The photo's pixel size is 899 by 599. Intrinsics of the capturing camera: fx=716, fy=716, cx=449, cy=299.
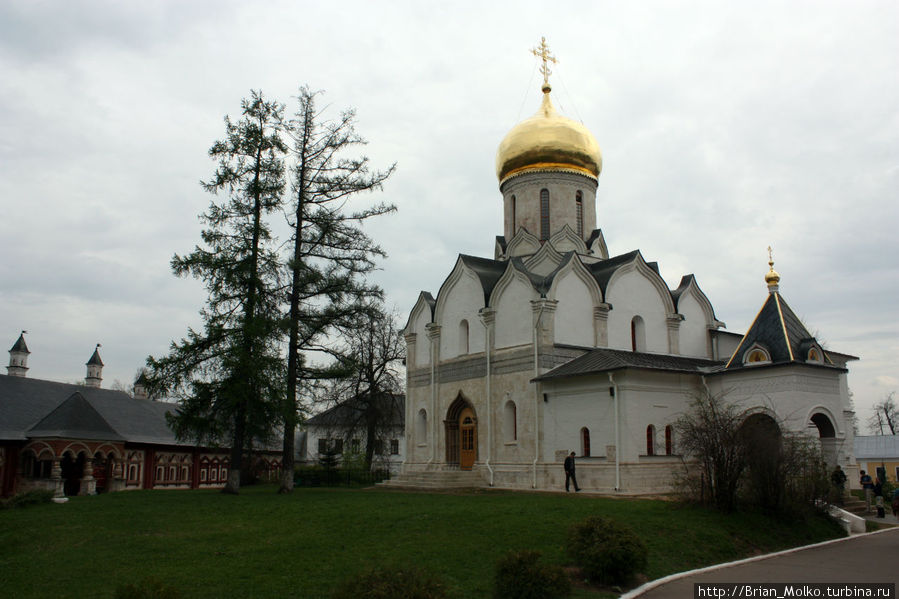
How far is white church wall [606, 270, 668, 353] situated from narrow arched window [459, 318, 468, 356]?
4.88 metres

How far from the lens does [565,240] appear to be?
83.6ft

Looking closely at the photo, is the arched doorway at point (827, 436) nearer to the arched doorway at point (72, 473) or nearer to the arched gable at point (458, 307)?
the arched gable at point (458, 307)

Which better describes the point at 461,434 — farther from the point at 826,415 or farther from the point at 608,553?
the point at 608,553

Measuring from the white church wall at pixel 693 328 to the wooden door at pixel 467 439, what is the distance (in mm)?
7553

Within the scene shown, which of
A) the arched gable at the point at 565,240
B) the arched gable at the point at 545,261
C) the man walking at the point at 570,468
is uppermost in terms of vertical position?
the arched gable at the point at 565,240

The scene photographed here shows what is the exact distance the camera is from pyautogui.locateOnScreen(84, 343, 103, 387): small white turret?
121 ft

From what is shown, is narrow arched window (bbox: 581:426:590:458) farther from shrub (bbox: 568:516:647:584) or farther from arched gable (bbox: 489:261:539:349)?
shrub (bbox: 568:516:647:584)

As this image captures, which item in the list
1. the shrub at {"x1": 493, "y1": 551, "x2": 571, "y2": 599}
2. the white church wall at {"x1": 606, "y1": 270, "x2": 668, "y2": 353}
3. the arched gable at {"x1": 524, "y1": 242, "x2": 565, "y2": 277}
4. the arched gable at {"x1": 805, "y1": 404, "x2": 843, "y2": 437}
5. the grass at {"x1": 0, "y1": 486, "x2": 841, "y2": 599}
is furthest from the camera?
the arched gable at {"x1": 524, "y1": 242, "x2": 565, "y2": 277}

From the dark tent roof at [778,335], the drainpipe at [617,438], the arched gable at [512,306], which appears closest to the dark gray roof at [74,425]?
the arched gable at [512,306]

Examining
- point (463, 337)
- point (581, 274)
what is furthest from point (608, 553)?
point (463, 337)

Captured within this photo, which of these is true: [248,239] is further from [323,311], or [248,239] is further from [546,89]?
[546,89]

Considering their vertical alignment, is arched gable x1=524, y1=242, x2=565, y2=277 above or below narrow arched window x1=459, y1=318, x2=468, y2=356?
above

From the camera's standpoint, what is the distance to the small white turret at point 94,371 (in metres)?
36.8

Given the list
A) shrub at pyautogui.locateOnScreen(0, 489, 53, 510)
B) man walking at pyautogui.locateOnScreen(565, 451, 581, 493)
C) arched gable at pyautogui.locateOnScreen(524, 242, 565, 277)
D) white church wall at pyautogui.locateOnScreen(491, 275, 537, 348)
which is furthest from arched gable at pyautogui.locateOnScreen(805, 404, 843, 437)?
shrub at pyautogui.locateOnScreen(0, 489, 53, 510)
